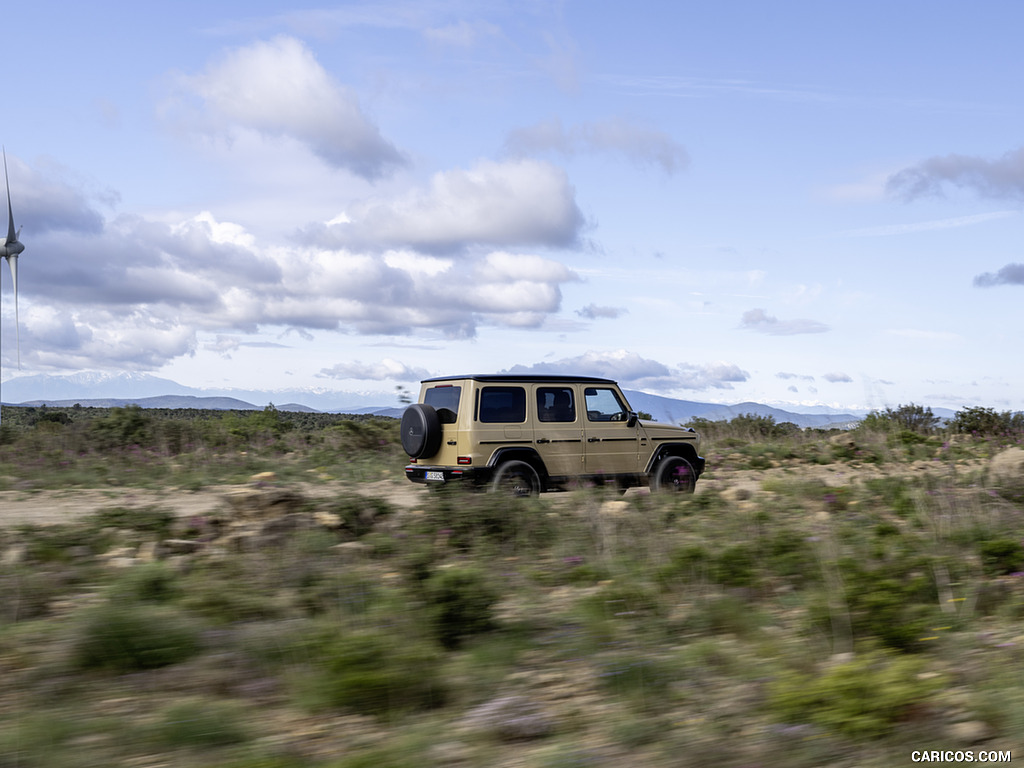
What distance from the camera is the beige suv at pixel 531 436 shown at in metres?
10.8

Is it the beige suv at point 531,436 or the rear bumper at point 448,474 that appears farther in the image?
the beige suv at point 531,436

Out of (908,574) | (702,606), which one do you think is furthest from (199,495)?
(908,574)

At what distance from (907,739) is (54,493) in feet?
41.2

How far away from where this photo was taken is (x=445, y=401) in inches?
445

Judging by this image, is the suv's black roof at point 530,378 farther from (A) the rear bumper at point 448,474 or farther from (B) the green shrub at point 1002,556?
(B) the green shrub at point 1002,556

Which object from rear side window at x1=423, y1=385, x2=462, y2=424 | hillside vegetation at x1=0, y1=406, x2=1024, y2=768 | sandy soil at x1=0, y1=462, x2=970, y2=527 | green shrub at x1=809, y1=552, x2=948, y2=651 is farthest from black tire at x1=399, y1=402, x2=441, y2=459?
green shrub at x1=809, y1=552, x2=948, y2=651

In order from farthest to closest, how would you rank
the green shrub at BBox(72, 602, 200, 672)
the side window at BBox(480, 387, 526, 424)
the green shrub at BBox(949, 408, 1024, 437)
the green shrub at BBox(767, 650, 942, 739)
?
the green shrub at BBox(949, 408, 1024, 437) → the side window at BBox(480, 387, 526, 424) → the green shrub at BBox(72, 602, 200, 672) → the green shrub at BBox(767, 650, 942, 739)

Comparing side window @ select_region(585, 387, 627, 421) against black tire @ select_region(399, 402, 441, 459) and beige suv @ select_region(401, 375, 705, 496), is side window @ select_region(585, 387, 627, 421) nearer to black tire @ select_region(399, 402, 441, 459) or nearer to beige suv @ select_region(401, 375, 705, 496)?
beige suv @ select_region(401, 375, 705, 496)

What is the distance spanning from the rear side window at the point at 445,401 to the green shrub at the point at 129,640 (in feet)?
20.8

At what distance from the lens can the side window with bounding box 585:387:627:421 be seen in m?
11.8

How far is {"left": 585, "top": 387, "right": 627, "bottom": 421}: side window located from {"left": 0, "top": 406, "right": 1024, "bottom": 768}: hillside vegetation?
2.54 m

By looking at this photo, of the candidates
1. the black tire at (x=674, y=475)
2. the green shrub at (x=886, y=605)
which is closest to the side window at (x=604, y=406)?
the black tire at (x=674, y=475)

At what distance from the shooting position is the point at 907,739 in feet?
12.5

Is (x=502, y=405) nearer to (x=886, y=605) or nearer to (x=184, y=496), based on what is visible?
(x=184, y=496)
